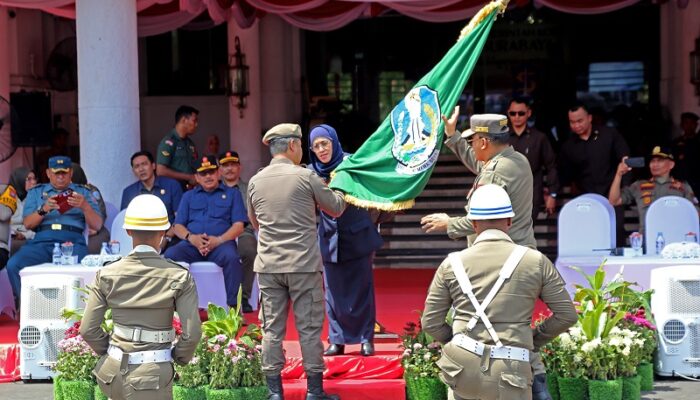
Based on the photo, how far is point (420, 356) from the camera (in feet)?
24.1

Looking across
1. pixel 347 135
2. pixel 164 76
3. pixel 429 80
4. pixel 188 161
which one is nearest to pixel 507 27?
pixel 347 135

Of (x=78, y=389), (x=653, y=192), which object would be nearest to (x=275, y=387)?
(x=78, y=389)

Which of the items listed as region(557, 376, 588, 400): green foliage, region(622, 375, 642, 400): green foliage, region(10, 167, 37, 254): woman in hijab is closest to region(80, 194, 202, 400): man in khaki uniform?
region(557, 376, 588, 400): green foliage

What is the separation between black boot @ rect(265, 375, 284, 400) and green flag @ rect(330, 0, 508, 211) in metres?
1.23

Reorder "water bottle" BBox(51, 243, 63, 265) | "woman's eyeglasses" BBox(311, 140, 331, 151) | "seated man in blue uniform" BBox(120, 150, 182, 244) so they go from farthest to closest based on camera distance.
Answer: "seated man in blue uniform" BBox(120, 150, 182, 244) < "water bottle" BBox(51, 243, 63, 265) < "woman's eyeglasses" BBox(311, 140, 331, 151)

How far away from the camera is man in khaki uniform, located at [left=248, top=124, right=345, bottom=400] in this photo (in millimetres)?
7070

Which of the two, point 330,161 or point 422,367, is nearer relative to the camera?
point 422,367

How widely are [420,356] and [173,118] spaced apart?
12.8 metres

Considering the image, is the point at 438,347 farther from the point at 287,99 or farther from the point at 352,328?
the point at 287,99

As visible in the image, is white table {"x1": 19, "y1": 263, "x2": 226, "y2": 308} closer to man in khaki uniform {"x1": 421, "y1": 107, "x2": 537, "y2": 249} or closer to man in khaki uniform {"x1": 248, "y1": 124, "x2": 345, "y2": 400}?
man in khaki uniform {"x1": 248, "y1": 124, "x2": 345, "y2": 400}

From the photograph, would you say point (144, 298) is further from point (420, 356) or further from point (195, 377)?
point (420, 356)

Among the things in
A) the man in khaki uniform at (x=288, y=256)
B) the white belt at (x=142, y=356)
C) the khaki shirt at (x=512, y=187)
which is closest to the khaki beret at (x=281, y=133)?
the man in khaki uniform at (x=288, y=256)

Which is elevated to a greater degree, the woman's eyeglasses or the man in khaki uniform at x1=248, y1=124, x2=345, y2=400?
the woman's eyeglasses

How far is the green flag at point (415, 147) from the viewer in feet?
24.6
